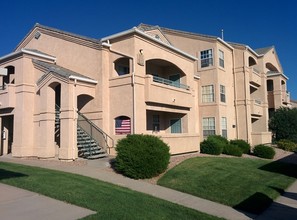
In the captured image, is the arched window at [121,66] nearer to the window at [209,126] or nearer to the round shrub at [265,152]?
the window at [209,126]

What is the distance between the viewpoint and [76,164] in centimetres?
1526

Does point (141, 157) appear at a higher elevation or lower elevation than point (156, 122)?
lower

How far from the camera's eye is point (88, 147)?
55.9ft

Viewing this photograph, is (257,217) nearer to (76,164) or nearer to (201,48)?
(76,164)

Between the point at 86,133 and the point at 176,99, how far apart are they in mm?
6458

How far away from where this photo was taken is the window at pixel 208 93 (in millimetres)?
26781

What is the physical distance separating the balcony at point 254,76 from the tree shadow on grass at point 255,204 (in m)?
21.7

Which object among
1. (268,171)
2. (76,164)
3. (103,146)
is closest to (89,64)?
(103,146)

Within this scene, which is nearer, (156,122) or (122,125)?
(122,125)

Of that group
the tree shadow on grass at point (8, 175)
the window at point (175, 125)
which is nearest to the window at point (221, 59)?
the window at point (175, 125)

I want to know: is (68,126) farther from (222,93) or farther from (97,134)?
(222,93)

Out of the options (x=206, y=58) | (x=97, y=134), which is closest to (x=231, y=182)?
(x=97, y=134)

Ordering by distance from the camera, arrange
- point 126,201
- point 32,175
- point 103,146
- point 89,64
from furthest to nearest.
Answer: point 89,64 < point 103,146 < point 32,175 < point 126,201

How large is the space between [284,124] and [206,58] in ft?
41.3
